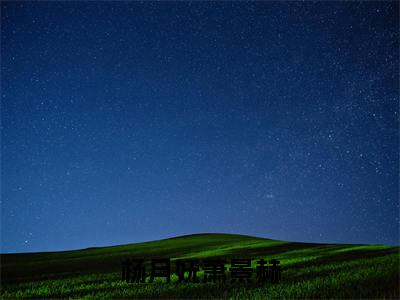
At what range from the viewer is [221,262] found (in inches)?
810

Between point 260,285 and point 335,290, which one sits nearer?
point 335,290

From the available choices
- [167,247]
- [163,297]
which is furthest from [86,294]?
[167,247]

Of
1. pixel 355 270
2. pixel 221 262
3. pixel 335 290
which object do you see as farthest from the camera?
pixel 355 270

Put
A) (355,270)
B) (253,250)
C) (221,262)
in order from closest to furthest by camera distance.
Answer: (221,262) < (355,270) < (253,250)

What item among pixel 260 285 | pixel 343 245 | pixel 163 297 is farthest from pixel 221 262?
pixel 343 245

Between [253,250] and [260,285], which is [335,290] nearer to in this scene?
[260,285]

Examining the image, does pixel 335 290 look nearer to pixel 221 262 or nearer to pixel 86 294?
pixel 221 262

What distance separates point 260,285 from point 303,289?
7.70 ft

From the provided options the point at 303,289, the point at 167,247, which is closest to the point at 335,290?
the point at 303,289

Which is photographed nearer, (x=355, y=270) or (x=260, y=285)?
(x=260, y=285)

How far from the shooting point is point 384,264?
2359 centimetres

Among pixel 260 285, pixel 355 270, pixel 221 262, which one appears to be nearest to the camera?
pixel 260 285

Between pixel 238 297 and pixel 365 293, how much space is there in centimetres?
439

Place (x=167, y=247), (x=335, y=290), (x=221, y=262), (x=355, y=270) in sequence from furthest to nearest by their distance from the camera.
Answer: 1. (x=167, y=247)
2. (x=355, y=270)
3. (x=221, y=262)
4. (x=335, y=290)
